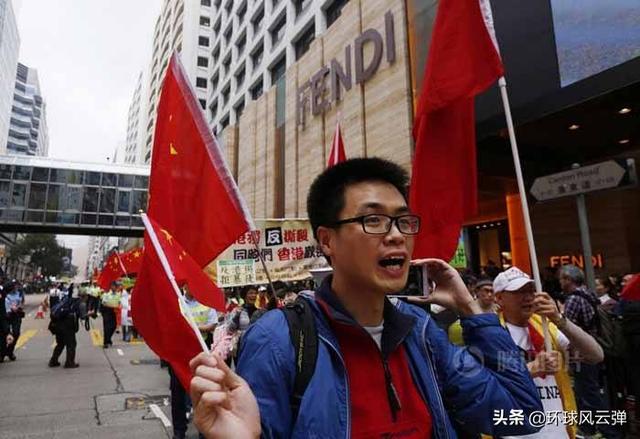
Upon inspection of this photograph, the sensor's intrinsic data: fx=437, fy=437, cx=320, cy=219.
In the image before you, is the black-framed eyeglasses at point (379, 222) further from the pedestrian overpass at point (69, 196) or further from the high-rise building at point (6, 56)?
the high-rise building at point (6, 56)

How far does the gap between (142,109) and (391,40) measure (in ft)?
236

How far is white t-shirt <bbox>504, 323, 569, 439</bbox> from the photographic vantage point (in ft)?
8.02

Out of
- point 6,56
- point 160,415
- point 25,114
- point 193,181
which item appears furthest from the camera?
point 25,114

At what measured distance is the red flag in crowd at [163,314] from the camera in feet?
7.20

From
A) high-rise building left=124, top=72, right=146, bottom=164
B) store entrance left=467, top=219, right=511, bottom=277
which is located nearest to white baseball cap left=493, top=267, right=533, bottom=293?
store entrance left=467, top=219, right=511, bottom=277

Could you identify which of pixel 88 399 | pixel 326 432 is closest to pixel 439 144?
pixel 326 432

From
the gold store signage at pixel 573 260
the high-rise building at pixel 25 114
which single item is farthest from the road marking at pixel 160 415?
the high-rise building at pixel 25 114

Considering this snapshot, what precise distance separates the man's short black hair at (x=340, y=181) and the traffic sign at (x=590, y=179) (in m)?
2.50

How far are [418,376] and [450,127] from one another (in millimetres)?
2120

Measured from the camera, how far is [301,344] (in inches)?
53.3

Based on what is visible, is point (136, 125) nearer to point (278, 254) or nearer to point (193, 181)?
point (278, 254)

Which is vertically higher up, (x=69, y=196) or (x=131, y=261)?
(x=69, y=196)

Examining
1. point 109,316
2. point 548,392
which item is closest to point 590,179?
point 548,392

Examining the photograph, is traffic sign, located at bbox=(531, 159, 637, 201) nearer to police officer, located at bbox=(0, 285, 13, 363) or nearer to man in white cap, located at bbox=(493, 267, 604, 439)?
man in white cap, located at bbox=(493, 267, 604, 439)
